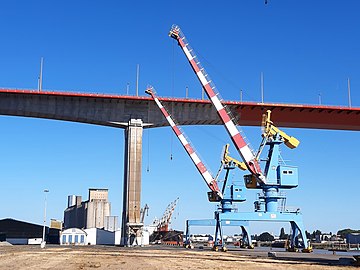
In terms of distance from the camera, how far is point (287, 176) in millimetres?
60250

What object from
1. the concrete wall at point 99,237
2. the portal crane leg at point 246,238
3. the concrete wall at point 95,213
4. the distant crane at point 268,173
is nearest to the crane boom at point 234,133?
the distant crane at point 268,173

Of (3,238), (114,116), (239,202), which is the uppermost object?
(114,116)

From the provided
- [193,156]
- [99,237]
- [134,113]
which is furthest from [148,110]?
[99,237]

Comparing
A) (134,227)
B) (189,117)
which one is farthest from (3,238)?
(189,117)

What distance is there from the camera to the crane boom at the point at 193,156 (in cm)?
8069

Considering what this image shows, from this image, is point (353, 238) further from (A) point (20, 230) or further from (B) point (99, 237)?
(A) point (20, 230)

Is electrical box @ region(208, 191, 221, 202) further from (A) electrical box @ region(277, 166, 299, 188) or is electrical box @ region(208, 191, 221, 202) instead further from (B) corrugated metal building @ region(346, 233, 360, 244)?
(B) corrugated metal building @ region(346, 233, 360, 244)

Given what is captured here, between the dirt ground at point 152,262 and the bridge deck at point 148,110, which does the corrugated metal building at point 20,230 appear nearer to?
the bridge deck at point 148,110

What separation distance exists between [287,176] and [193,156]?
2552cm

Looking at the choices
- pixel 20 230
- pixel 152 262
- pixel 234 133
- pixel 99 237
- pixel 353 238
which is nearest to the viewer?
pixel 152 262

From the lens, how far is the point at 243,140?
6047 cm

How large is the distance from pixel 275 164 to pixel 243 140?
5.34 m

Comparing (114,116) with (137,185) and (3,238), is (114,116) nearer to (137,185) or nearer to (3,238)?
(137,185)

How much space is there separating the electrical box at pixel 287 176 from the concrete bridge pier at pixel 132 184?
30.8 meters
